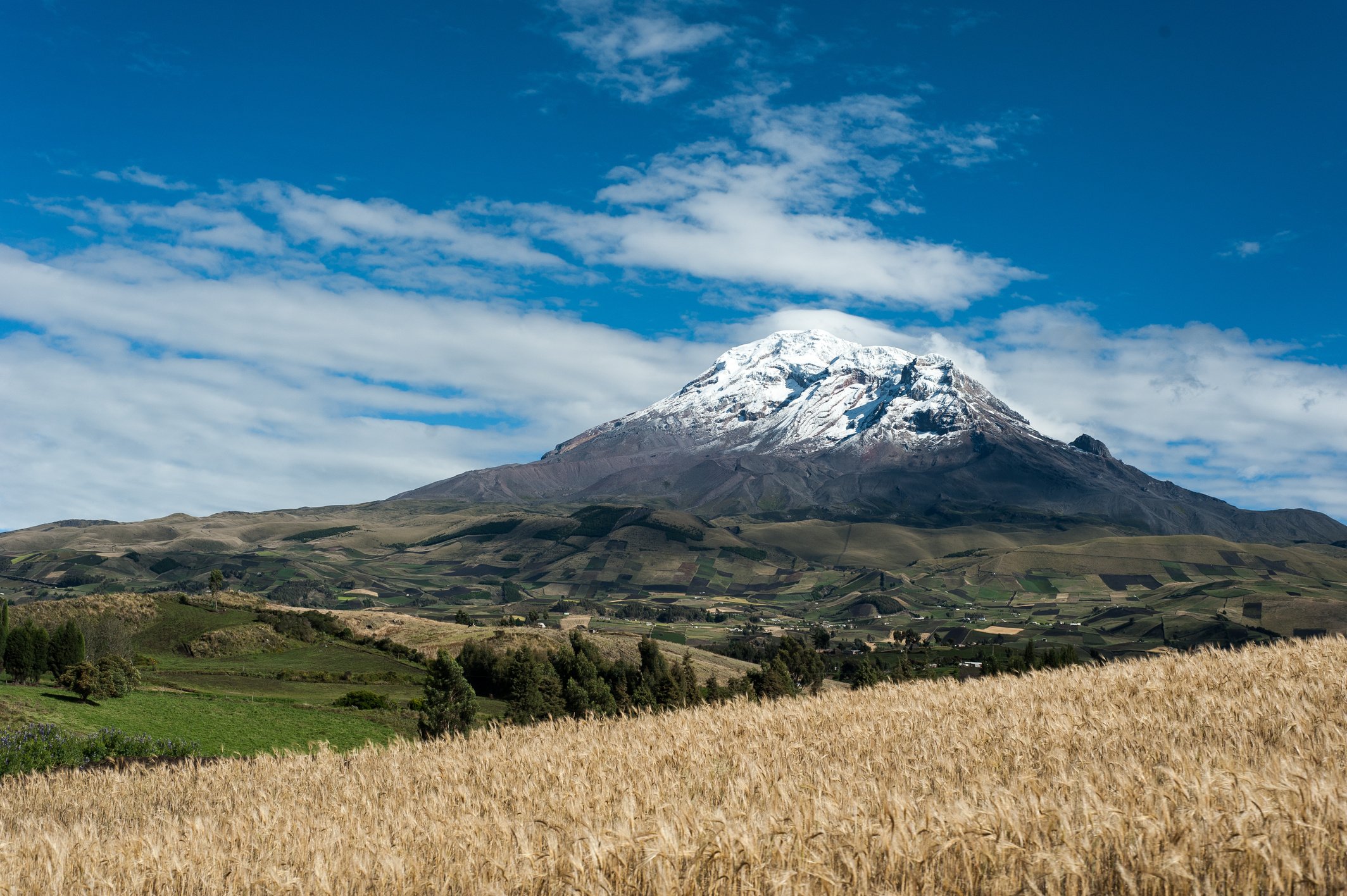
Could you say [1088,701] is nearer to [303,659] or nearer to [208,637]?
[303,659]

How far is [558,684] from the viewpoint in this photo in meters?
88.6

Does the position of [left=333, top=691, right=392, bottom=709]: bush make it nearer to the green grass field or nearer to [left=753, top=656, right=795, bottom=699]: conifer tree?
the green grass field

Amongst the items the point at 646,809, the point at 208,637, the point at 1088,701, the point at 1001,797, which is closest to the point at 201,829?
the point at 646,809

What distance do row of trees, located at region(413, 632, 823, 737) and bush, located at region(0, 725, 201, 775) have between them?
742 inches

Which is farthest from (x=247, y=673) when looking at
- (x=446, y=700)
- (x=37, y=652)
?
(x=446, y=700)

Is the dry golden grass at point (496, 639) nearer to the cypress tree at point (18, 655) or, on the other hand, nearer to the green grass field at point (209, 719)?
the cypress tree at point (18, 655)

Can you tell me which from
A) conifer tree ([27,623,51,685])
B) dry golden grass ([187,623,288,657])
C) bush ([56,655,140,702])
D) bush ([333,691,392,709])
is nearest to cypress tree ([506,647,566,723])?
bush ([333,691,392,709])

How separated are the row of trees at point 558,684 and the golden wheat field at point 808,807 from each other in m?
37.4

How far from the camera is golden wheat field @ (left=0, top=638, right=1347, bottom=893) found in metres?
6.37

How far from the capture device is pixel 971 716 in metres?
14.4

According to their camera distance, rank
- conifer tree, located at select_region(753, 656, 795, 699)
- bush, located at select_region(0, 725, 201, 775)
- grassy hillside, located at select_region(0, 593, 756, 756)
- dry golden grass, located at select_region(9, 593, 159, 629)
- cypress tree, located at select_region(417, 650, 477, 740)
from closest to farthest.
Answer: bush, located at select_region(0, 725, 201, 775)
grassy hillside, located at select_region(0, 593, 756, 756)
cypress tree, located at select_region(417, 650, 477, 740)
conifer tree, located at select_region(753, 656, 795, 699)
dry golden grass, located at select_region(9, 593, 159, 629)

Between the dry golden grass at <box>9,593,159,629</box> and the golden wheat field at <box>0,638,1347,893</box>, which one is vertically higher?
the golden wheat field at <box>0,638,1347,893</box>

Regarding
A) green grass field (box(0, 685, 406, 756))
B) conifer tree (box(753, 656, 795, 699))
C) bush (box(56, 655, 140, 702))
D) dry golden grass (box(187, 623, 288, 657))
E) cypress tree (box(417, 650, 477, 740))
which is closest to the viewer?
green grass field (box(0, 685, 406, 756))

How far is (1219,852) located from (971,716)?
8.65 m
